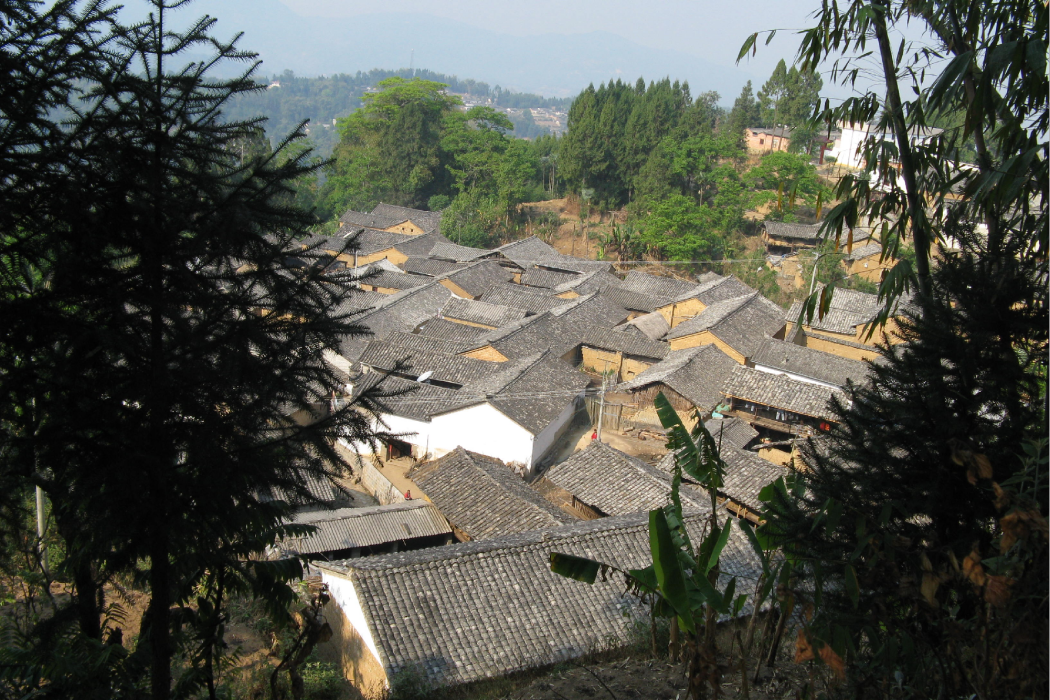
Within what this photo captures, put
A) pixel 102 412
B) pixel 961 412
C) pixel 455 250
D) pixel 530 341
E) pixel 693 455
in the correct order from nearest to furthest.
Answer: pixel 102 412
pixel 961 412
pixel 693 455
pixel 530 341
pixel 455 250

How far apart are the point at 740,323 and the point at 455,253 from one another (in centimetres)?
1551

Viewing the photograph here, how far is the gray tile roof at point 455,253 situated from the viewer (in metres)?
33.5

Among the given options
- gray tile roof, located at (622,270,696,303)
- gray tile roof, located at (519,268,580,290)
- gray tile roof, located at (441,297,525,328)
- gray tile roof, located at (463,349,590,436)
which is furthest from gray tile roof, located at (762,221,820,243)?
gray tile roof, located at (463,349,590,436)

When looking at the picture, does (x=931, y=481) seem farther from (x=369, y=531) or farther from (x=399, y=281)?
(x=399, y=281)

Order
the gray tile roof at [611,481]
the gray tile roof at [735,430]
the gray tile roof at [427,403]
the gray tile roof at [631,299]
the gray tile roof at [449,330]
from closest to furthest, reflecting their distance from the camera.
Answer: the gray tile roof at [611,481] → the gray tile roof at [735,430] → the gray tile roof at [427,403] → the gray tile roof at [449,330] → the gray tile roof at [631,299]

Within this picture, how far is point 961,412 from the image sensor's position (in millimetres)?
4340

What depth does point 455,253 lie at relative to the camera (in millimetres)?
34219

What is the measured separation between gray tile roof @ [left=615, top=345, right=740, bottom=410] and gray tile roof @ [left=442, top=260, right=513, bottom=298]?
987 cm

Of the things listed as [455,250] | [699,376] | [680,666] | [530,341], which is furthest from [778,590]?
[455,250]

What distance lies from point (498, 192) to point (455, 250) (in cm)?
1001

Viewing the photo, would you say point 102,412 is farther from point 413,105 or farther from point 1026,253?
point 413,105

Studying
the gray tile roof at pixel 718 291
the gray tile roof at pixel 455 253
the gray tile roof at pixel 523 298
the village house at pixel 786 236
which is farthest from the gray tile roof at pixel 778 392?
the village house at pixel 786 236

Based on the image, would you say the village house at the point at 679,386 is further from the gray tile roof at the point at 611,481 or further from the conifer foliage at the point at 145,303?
the conifer foliage at the point at 145,303

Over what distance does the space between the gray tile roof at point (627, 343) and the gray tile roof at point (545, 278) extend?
714cm
